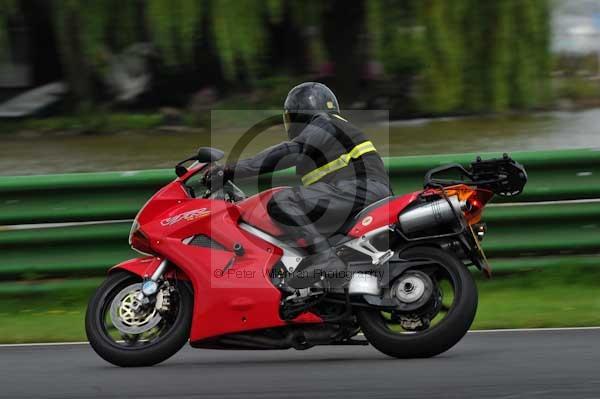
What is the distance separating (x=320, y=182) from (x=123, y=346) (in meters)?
1.49

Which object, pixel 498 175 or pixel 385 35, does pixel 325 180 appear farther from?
pixel 385 35

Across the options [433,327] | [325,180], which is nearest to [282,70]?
[325,180]

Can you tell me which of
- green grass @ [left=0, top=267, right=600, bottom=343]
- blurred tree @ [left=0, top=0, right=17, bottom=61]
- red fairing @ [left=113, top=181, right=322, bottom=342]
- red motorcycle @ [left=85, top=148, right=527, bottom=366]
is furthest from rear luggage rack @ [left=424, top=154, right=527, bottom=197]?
blurred tree @ [left=0, top=0, right=17, bottom=61]

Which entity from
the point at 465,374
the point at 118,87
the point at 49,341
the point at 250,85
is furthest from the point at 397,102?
the point at 465,374

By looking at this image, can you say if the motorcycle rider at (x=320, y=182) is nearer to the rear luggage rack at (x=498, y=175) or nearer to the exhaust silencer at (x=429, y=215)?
the exhaust silencer at (x=429, y=215)

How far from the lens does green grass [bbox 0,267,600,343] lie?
24.4 ft

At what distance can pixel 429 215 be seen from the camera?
6066mm

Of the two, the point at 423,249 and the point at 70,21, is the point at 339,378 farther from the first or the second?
the point at 70,21

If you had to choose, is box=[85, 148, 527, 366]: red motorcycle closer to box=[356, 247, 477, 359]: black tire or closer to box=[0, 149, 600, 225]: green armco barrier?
box=[356, 247, 477, 359]: black tire

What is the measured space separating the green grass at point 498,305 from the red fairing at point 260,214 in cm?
176

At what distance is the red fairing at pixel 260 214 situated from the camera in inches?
250

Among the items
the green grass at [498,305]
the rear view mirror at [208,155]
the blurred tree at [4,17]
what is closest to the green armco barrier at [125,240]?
the green grass at [498,305]

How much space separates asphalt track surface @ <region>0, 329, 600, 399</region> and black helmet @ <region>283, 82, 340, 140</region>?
139cm

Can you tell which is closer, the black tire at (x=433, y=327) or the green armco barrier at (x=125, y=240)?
the black tire at (x=433, y=327)
